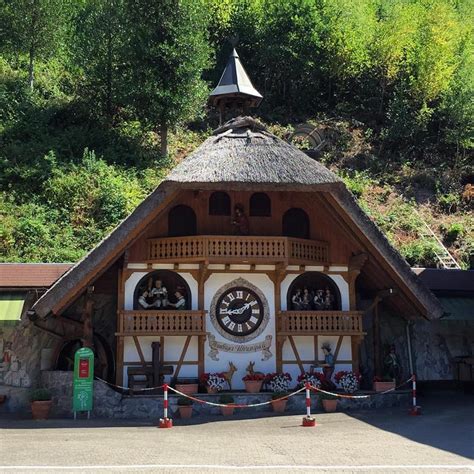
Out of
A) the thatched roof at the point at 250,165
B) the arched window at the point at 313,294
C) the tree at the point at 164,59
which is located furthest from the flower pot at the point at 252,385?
the tree at the point at 164,59

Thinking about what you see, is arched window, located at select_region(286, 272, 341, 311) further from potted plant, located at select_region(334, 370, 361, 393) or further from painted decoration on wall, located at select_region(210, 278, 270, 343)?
potted plant, located at select_region(334, 370, 361, 393)

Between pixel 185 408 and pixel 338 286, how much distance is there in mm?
6289

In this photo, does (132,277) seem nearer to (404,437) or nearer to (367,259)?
(367,259)

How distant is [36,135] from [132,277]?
19470mm

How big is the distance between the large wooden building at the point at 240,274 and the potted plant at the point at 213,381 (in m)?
0.43

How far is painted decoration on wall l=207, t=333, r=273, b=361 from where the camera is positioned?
18844 millimetres

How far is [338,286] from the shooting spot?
784 inches

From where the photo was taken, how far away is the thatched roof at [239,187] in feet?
55.6

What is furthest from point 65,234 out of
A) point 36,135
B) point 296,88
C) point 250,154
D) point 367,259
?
point 296,88

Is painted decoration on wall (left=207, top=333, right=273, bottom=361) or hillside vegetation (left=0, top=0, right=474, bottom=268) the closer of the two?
painted decoration on wall (left=207, top=333, right=273, bottom=361)

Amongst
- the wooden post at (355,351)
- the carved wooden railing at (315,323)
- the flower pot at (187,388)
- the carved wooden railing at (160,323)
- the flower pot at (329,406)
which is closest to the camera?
the flower pot at (329,406)

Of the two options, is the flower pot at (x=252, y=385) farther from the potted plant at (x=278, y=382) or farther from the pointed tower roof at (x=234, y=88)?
the pointed tower roof at (x=234, y=88)

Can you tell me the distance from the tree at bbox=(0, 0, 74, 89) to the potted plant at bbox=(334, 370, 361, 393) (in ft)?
94.4

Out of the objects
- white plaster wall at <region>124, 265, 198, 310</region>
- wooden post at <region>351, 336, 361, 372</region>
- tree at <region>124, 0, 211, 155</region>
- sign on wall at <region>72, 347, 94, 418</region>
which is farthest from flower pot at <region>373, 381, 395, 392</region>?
tree at <region>124, 0, 211, 155</region>
